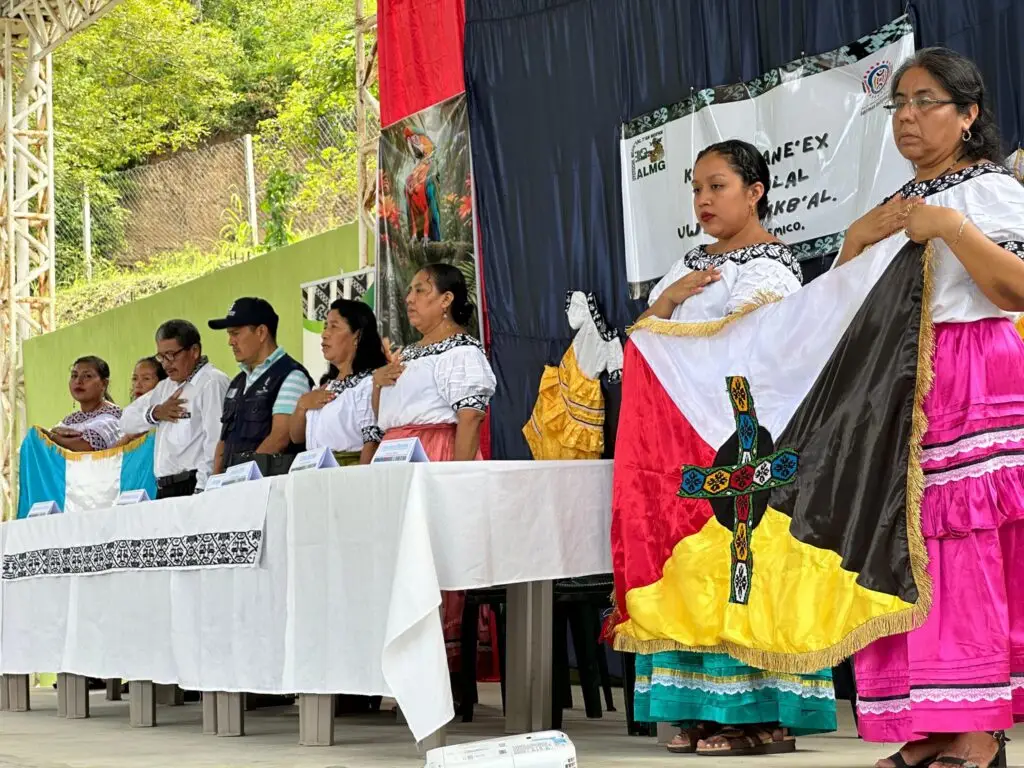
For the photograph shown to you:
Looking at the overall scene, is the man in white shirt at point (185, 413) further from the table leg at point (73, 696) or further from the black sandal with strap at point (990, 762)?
the black sandal with strap at point (990, 762)

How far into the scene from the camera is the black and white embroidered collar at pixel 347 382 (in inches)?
203

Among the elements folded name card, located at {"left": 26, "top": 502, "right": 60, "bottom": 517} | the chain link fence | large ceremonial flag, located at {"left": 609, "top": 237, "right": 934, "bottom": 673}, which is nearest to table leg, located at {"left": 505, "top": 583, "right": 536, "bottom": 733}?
large ceremonial flag, located at {"left": 609, "top": 237, "right": 934, "bottom": 673}

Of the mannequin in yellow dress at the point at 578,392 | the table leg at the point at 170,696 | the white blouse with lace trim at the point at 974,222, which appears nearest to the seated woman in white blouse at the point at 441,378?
the mannequin in yellow dress at the point at 578,392

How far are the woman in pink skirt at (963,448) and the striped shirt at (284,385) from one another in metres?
3.07

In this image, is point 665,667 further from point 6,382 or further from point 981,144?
point 6,382

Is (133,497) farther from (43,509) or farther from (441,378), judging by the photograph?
(441,378)

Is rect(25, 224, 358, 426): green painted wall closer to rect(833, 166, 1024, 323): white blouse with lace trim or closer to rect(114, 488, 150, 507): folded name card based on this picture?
rect(114, 488, 150, 507): folded name card

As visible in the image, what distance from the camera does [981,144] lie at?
2836 mm

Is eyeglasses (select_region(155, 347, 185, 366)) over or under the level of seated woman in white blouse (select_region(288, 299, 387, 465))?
over

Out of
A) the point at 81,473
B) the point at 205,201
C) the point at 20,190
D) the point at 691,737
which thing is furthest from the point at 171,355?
the point at 205,201

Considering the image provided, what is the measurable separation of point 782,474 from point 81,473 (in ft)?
19.9

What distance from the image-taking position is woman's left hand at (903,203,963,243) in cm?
272

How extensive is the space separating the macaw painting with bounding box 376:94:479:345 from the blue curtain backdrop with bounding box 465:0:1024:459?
149 mm

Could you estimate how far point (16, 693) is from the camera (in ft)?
18.9
